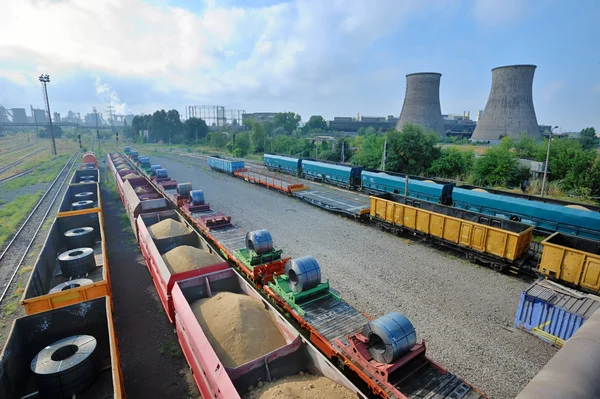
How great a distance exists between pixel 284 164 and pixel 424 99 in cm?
3609

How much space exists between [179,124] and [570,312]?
364ft

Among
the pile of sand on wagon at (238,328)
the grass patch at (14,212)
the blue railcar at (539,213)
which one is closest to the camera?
the pile of sand on wagon at (238,328)

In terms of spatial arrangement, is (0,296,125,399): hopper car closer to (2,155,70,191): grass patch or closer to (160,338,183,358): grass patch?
(160,338,183,358): grass patch

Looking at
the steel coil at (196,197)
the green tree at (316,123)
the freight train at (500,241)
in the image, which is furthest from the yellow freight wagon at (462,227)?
the green tree at (316,123)

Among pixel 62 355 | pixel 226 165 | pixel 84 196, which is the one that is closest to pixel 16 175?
pixel 226 165

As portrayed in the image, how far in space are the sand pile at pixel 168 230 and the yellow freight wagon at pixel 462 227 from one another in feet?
35.7

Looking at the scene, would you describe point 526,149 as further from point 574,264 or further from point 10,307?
point 10,307

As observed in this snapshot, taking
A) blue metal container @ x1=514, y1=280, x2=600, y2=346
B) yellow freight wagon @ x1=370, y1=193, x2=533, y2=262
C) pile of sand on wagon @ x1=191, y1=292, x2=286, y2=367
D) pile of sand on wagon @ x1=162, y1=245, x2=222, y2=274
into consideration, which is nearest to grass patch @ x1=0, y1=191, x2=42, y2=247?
pile of sand on wagon @ x1=162, y1=245, x2=222, y2=274

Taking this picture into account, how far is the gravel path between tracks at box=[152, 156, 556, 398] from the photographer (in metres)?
8.19

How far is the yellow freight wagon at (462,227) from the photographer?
12953mm

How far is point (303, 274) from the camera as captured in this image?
895 centimetres

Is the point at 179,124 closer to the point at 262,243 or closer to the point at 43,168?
the point at 43,168

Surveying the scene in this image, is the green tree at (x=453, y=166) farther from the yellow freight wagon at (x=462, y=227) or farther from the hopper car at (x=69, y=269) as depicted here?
the hopper car at (x=69, y=269)

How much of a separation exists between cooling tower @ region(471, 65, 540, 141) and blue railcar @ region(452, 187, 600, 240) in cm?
4262
